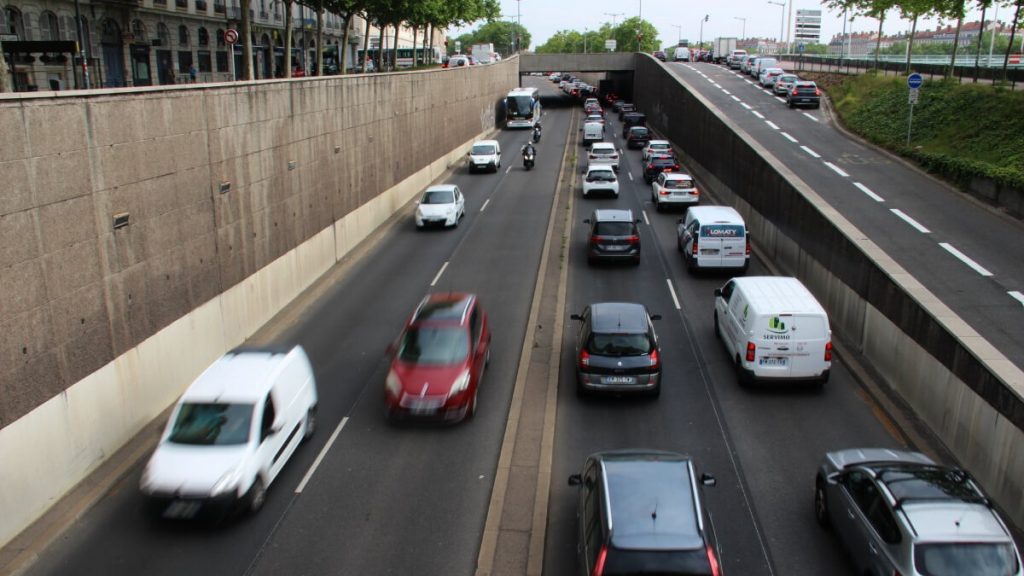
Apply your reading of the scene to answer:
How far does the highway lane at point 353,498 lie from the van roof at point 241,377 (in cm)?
151

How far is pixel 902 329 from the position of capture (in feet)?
50.4

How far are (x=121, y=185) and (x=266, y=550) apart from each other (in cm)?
721

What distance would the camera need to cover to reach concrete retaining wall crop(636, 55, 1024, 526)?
11.6 meters

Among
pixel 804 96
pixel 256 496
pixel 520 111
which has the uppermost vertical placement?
pixel 804 96

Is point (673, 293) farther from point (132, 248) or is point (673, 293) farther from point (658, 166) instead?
point (658, 166)

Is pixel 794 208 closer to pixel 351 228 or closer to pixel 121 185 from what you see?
pixel 351 228

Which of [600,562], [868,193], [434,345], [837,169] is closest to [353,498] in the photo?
[434,345]

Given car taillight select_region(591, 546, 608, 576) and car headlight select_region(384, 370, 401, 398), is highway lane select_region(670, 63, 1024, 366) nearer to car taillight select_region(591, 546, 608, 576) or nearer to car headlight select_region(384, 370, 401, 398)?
car taillight select_region(591, 546, 608, 576)

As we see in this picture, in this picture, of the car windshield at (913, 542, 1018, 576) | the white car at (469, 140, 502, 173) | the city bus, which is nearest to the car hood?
the car windshield at (913, 542, 1018, 576)

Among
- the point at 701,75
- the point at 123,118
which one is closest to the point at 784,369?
the point at 123,118

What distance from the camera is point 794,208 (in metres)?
23.4

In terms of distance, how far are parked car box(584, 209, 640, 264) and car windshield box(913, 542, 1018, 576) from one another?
53.4 feet

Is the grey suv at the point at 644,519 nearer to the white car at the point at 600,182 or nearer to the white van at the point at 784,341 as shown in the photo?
the white van at the point at 784,341

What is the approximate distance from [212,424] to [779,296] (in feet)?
35.0
